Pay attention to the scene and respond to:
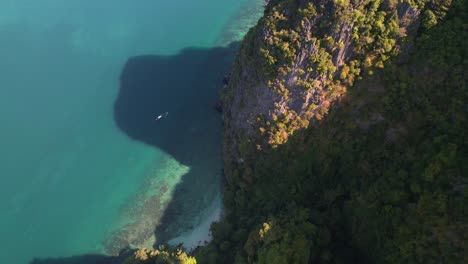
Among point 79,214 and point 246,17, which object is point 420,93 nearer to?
point 79,214

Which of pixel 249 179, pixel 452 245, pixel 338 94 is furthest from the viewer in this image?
pixel 249 179

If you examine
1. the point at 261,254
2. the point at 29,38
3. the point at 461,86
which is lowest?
the point at 29,38

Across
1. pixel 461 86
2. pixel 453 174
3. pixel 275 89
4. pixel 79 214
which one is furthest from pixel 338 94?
pixel 79 214

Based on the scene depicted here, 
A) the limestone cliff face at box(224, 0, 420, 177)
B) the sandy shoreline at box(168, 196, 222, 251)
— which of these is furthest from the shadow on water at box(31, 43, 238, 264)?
the limestone cliff face at box(224, 0, 420, 177)

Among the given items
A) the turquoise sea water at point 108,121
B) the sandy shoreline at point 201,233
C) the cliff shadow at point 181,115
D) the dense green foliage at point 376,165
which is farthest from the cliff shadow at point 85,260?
the dense green foliage at point 376,165

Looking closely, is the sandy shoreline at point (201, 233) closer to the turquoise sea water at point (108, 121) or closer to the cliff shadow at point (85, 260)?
the turquoise sea water at point (108, 121)

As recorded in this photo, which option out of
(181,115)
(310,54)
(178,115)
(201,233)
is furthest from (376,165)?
(178,115)

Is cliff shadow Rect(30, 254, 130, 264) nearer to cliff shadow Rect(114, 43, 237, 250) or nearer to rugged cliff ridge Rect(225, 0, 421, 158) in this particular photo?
cliff shadow Rect(114, 43, 237, 250)
